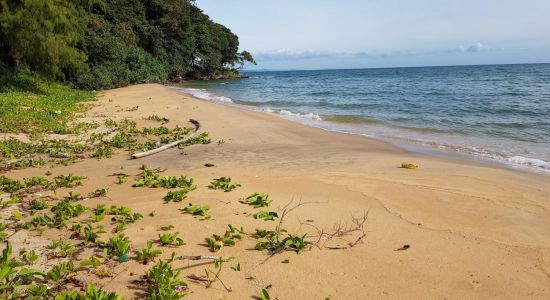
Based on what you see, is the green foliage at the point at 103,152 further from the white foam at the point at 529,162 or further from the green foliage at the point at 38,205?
the white foam at the point at 529,162

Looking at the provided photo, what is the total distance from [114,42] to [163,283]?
29633 millimetres

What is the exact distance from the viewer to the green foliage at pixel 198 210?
17.9 feet

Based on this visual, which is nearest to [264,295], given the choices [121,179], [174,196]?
[174,196]

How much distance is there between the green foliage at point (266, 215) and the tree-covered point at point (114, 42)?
15738mm

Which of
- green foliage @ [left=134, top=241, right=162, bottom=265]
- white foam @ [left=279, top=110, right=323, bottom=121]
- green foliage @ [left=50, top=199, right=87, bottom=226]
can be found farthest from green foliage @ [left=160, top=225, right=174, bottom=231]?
white foam @ [left=279, top=110, right=323, bottom=121]

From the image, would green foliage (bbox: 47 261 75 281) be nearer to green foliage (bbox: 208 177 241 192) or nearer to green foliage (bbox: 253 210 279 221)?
green foliage (bbox: 253 210 279 221)

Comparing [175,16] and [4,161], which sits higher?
[175,16]

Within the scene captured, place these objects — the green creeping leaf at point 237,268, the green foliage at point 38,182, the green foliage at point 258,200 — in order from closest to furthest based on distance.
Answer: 1. the green creeping leaf at point 237,268
2. the green foliage at point 258,200
3. the green foliage at point 38,182

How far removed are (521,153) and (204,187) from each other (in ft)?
29.0

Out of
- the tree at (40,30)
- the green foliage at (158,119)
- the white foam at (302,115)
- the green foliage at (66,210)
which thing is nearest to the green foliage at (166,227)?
the green foliage at (66,210)

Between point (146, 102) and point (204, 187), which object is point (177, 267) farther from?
point (146, 102)

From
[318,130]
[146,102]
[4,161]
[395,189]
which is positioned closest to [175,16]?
[146,102]

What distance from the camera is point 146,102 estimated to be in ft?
66.8

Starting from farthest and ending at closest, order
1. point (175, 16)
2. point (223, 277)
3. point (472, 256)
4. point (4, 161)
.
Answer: point (175, 16) → point (4, 161) → point (472, 256) → point (223, 277)
